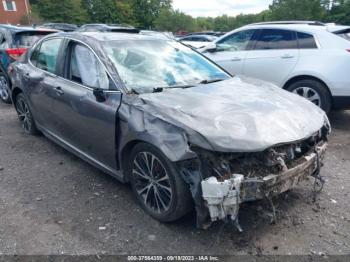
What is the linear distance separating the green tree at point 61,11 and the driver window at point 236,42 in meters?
39.9

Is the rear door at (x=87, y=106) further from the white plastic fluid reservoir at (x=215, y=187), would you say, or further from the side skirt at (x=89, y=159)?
the white plastic fluid reservoir at (x=215, y=187)

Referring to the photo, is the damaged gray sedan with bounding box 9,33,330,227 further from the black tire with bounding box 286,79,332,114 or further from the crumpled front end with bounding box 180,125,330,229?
the black tire with bounding box 286,79,332,114

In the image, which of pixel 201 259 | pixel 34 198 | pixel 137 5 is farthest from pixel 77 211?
pixel 137 5

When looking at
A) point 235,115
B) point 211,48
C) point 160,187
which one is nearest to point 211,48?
point 211,48

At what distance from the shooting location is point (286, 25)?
21.4ft

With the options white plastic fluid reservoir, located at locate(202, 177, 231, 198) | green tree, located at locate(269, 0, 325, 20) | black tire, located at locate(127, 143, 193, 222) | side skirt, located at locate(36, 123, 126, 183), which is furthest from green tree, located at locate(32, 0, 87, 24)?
white plastic fluid reservoir, located at locate(202, 177, 231, 198)

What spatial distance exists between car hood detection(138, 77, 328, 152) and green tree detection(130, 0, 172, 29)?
53.8m

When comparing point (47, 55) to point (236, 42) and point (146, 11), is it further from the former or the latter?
point (146, 11)

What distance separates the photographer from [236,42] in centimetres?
716

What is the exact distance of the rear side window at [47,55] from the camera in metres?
4.45

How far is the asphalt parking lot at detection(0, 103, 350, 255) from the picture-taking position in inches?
114

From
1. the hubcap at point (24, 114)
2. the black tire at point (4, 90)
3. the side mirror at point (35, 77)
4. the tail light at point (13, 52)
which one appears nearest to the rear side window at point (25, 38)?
the tail light at point (13, 52)

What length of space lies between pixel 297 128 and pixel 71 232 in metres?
2.23

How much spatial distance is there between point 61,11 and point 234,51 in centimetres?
4094
